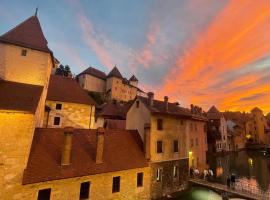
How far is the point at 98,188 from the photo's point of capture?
15.9 meters

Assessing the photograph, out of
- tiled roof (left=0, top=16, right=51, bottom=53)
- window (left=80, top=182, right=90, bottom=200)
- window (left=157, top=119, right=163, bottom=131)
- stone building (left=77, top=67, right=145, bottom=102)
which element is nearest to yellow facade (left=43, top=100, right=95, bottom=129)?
tiled roof (left=0, top=16, right=51, bottom=53)

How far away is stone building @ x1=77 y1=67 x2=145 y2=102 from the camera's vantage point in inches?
3056

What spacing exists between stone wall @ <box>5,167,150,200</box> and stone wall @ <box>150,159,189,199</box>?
1107mm

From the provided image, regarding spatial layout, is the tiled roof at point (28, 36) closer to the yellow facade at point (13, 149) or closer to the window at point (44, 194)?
the yellow facade at point (13, 149)

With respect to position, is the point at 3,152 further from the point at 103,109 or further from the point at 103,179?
the point at 103,109

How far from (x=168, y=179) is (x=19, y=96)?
65.2 ft

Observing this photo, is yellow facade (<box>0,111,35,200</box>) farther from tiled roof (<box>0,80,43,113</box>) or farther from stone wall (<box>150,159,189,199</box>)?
stone wall (<box>150,159,189,199</box>)

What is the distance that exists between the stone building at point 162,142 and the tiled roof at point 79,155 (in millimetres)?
1966

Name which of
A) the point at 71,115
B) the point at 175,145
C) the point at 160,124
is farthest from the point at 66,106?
the point at 175,145

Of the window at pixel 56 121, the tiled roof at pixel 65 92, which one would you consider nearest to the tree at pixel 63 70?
the tiled roof at pixel 65 92

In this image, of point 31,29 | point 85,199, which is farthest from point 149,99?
point 31,29

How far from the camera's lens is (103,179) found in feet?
53.5

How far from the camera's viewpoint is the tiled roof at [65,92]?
28.7 meters

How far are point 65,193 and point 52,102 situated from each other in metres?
17.5
